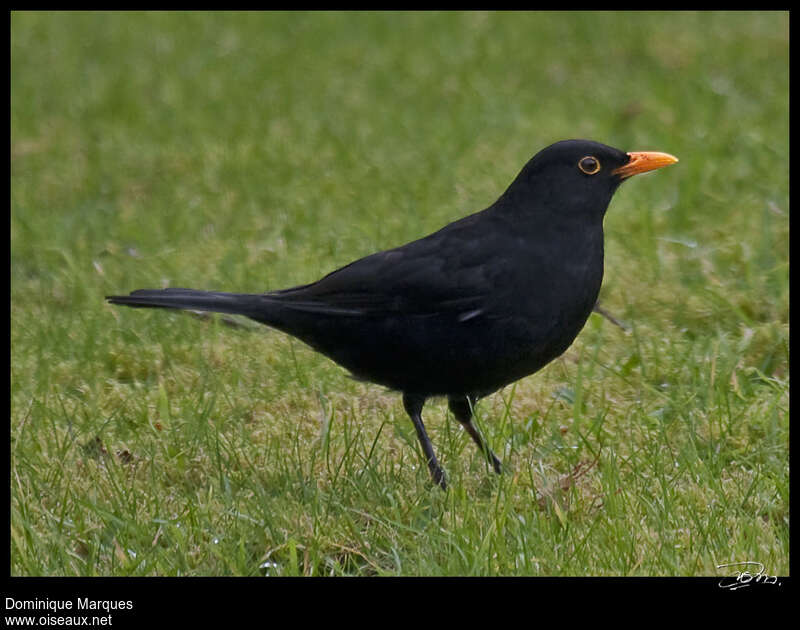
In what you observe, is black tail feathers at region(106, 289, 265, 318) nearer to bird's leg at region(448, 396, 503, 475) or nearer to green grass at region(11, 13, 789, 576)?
green grass at region(11, 13, 789, 576)

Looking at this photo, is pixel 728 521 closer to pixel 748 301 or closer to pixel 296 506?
pixel 296 506

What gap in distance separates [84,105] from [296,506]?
6243mm

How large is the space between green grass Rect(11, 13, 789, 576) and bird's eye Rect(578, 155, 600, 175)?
904 mm

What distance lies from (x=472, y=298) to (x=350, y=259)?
2537 mm

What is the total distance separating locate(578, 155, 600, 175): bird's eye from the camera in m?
4.80

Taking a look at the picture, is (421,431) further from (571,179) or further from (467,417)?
(571,179)

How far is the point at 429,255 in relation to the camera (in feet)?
15.4
